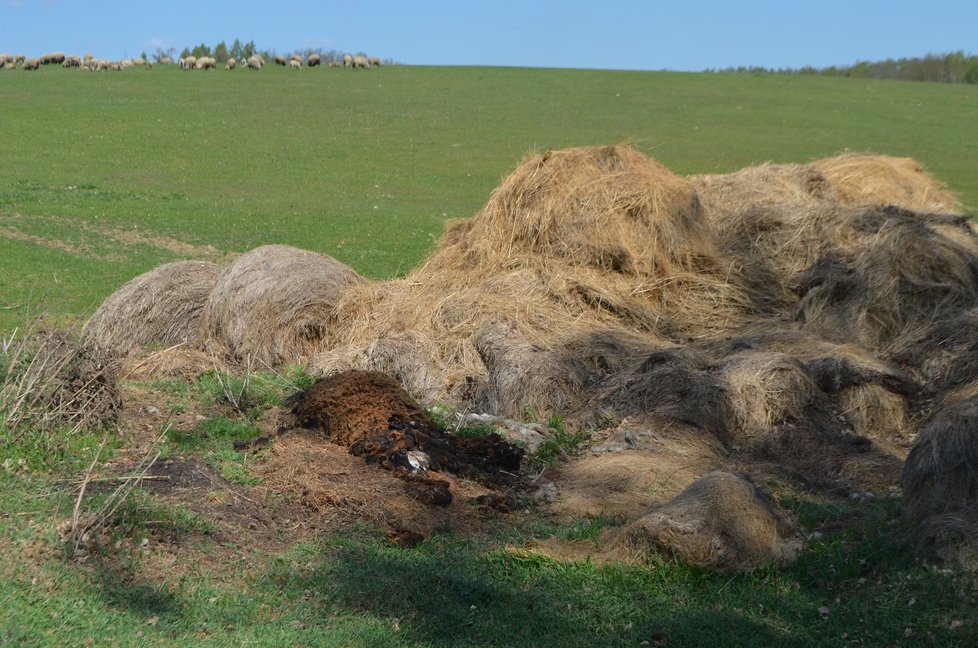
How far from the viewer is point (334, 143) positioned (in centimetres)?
3503

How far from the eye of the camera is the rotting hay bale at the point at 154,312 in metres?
11.2

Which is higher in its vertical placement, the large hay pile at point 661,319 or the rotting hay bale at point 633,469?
the large hay pile at point 661,319

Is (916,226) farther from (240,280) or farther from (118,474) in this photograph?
(118,474)

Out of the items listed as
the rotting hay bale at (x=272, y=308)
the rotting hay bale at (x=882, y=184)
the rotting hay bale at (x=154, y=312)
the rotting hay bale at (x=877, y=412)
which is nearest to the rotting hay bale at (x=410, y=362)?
the rotting hay bale at (x=272, y=308)

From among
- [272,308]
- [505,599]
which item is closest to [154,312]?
[272,308]

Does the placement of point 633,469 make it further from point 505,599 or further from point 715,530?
point 505,599

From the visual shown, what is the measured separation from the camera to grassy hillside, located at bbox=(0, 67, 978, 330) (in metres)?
19.6

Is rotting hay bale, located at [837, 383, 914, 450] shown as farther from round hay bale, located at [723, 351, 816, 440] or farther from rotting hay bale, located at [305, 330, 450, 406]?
rotting hay bale, located at [305, 330, 450, 406]

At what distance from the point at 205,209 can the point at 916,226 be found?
53.9 feet

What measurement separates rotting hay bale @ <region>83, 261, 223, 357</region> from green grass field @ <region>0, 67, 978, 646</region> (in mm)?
1489

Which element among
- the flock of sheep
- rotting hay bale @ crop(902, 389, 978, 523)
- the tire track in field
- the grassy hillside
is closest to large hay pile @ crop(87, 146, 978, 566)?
rotting hay bale @ crop(902, 389, 978, 523)

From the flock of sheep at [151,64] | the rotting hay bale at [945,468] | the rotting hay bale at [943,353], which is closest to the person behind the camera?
the rotting hay bale at [945,468]

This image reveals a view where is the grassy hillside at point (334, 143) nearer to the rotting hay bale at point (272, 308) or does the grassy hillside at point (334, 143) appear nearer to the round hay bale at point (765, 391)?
the rotting hay bale at point (272, 308)

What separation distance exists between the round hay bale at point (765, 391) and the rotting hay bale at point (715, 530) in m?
2.34
